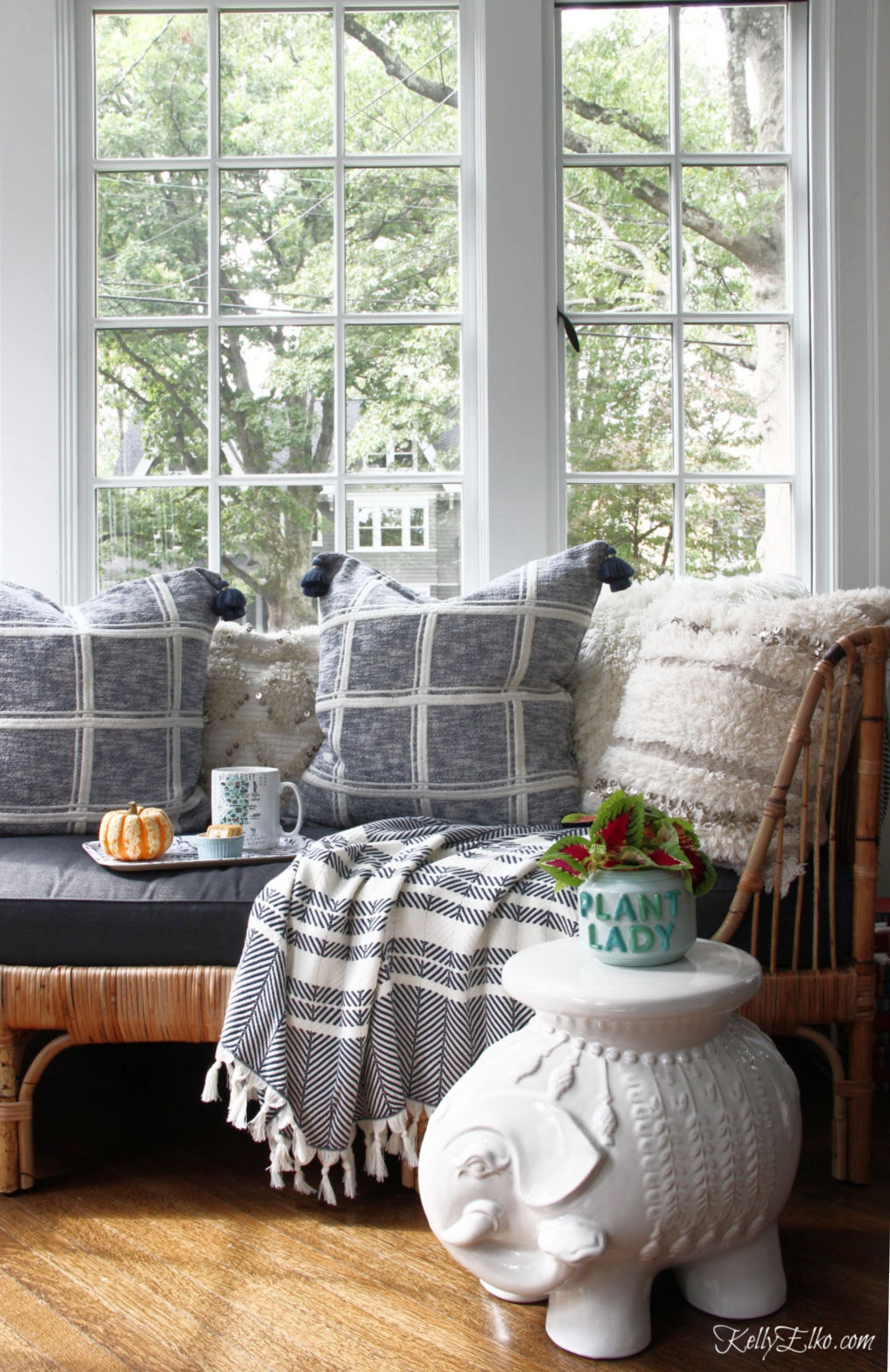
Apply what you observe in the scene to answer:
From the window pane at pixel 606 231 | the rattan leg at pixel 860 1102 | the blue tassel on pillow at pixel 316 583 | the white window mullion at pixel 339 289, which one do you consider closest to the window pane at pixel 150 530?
the white window mullion at pixel 339 289

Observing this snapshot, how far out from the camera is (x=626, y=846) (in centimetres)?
126

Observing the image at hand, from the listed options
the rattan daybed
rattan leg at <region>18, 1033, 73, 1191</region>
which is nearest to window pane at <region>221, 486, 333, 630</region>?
the rattan daybed

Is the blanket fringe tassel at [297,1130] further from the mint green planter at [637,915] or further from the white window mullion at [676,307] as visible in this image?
the white window mullion at [676,307]

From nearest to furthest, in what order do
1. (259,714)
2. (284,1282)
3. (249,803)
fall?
1. (284,1282)
2. (249,803)
3. (259,714)

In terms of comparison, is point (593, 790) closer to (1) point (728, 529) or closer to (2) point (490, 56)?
(1) point (728, 529)

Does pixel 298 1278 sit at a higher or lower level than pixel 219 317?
lower

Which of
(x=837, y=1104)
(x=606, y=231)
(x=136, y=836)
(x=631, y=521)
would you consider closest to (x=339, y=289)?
(x=606, y=231)

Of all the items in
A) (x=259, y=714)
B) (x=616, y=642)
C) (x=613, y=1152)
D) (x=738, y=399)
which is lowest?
(x=613, y=1152)

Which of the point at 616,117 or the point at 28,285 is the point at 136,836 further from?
the point at 616,117

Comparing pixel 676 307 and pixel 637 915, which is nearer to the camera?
pixel 637 915

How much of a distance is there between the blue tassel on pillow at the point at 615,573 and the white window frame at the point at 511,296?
0.52 meters

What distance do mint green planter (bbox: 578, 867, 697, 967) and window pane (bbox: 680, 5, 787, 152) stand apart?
2045mm

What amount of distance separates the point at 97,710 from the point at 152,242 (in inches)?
49.7

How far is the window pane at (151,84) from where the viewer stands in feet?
8.49
